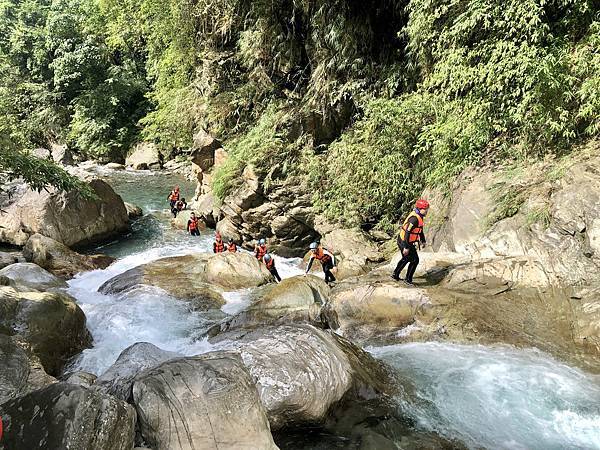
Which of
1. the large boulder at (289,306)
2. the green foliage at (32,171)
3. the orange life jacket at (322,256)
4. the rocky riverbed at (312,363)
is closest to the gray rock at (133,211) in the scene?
the rocky riverbed at (312,363)

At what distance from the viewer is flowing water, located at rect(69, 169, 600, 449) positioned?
196 inches

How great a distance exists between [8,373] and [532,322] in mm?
6901

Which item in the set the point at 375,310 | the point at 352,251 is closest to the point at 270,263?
the point at 352,251

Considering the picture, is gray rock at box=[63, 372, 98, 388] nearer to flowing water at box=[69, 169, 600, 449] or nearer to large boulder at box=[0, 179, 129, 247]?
flowing water at box=[69, 169, 600, 449]

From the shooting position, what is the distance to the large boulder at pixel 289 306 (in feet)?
27.0

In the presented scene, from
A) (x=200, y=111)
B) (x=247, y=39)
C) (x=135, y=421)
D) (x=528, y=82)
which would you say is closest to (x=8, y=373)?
(x=135, y=421)

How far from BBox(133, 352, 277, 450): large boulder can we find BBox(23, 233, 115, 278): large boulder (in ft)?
31.0

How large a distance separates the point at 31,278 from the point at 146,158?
20.6m

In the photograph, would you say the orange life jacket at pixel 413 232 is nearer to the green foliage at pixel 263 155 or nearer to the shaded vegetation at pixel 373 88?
the shaded vegetation at pixel 373 88

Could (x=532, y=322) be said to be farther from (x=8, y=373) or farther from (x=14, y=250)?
(x=14, y=250)

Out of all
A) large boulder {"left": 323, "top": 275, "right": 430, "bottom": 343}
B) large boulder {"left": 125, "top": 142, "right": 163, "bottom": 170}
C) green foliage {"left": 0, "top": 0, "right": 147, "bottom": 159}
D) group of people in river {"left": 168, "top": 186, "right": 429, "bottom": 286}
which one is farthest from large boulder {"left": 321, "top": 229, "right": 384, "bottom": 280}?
green foliage {"left": 0, "top": 0, "right": 147, "bottom": 159}

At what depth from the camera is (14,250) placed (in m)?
14.2

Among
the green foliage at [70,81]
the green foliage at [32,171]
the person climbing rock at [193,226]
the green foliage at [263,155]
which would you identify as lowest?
A: the person climbing rock at [193,226]

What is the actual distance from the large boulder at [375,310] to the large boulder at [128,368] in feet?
10.0
